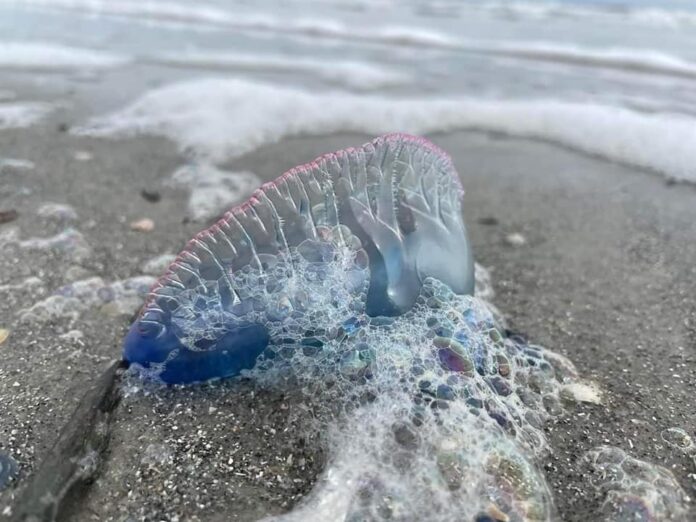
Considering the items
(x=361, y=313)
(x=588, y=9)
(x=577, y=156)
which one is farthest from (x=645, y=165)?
(x=588, y=9)

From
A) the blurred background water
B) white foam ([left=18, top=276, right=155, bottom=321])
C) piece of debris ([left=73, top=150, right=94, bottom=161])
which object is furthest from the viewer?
the blurred background water

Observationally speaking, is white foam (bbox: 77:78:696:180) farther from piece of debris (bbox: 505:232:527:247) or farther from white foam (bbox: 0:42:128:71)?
piece of debris (bbox: 505:232:527:247)

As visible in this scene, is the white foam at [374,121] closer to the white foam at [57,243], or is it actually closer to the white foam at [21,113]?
the white foam at [21,113]

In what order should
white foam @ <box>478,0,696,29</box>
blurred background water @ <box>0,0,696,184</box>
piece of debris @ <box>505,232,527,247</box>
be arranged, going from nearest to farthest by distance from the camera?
piece of debris @ <box>505,232,527,247</box> < blurred background water @ <box>0,0,696,184</box> < white foam @ <box>478,0,696,29</box>

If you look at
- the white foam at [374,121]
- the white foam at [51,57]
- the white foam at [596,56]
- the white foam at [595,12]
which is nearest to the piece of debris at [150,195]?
the white foam at [374,121]

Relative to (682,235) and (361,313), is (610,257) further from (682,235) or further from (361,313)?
(361,313)

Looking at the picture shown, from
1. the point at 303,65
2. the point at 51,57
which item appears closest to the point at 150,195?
the point at 303,65

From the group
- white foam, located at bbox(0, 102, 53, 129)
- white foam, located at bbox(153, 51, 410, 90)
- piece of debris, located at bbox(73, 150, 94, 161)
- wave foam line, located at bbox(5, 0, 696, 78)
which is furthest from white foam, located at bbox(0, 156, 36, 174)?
wave foam line, located at bbox(5, 0, 696, 78)

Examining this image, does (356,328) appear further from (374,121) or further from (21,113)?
(21,113)
